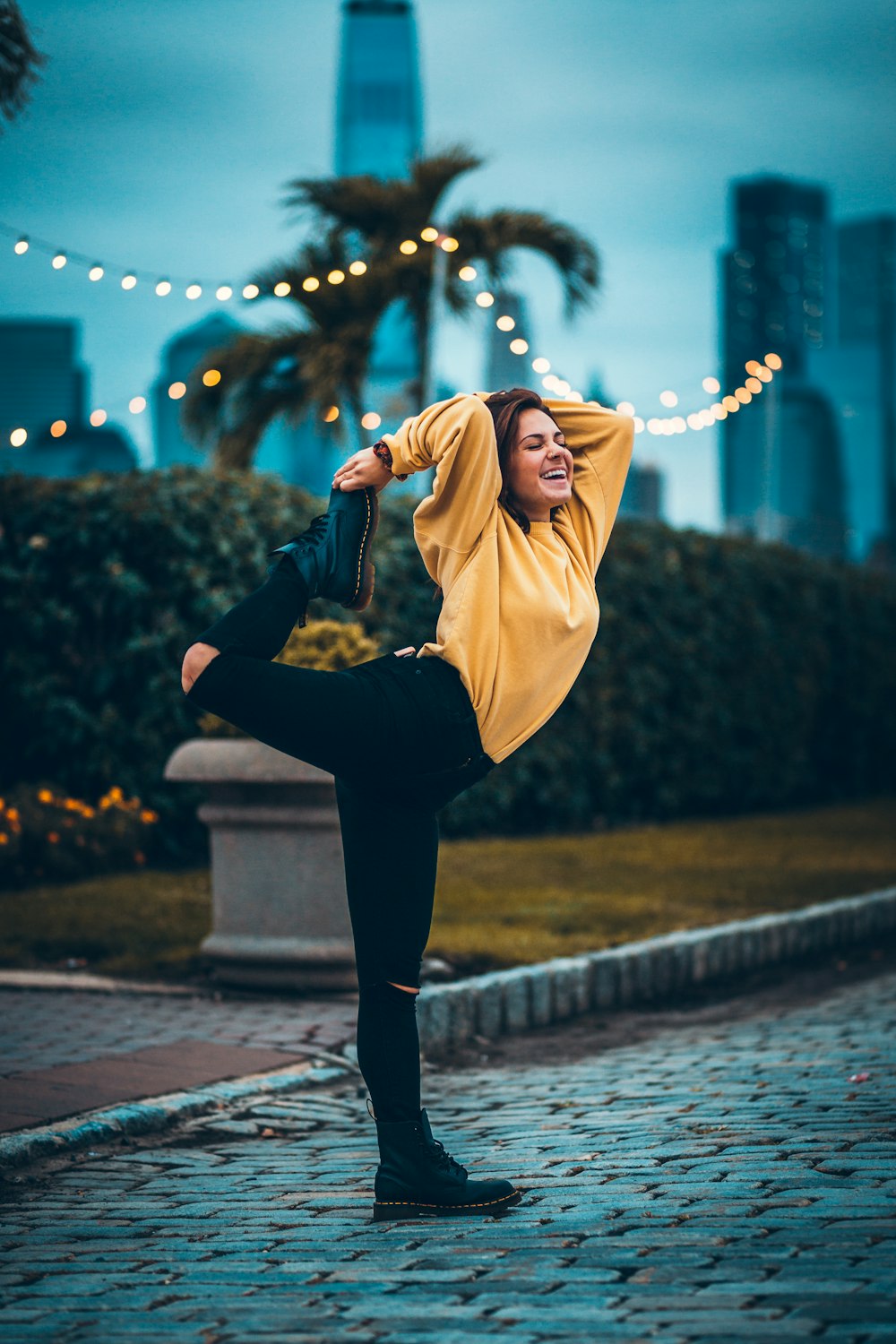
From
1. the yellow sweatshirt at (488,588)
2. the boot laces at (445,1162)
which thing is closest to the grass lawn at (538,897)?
the boot laces at (445,1162)

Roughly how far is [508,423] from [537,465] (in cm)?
12

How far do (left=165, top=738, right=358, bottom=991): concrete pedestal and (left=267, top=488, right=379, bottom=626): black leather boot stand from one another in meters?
3.01

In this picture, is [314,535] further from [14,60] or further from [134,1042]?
[14,60]

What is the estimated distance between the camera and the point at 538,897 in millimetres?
8609

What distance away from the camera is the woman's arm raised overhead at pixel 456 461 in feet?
11.0

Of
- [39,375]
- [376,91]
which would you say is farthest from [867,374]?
[376,91]

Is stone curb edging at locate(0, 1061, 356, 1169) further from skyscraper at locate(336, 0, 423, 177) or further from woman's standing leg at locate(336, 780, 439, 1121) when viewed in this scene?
skyscraper at locate(336, 0, 423, 177)

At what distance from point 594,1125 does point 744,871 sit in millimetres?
5880

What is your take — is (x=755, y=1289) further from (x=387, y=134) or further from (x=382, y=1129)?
(x=387, y=134)

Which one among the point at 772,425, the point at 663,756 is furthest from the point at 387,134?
the point at 663,756

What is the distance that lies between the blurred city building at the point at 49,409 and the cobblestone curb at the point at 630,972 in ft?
16.8

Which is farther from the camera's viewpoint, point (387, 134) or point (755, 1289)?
point (387, 134)

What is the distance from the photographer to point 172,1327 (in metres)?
2.79

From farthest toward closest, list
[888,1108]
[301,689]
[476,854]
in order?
[476,854] → [888,1108] → [301,689]
